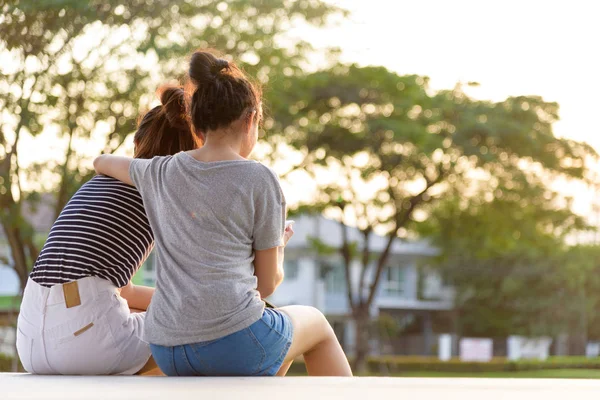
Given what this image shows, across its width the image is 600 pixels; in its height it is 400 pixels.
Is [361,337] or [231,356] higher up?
[231,356]

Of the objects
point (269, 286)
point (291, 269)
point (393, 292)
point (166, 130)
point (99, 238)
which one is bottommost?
point (393, 292)

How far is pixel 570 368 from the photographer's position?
90.8 ft

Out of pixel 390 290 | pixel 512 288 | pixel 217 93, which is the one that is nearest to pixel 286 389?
pixel 217 93

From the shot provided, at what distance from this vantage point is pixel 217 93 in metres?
2.75

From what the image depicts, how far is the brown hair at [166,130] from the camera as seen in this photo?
3025mm

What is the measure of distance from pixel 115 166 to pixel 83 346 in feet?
1.78

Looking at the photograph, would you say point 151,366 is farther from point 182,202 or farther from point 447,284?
point 447,284

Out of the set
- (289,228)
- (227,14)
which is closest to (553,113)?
(227,14)

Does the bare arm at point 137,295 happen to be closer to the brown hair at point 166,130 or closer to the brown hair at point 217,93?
the brown hair at point 166,130

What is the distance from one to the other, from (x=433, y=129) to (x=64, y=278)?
52.8 ft

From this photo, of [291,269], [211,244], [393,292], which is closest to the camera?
[211,244]

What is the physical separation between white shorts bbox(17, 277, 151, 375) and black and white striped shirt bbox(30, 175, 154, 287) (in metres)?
0.04

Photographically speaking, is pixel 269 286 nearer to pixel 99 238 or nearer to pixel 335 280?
pixel 99 238

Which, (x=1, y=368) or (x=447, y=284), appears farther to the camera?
(x=447, y=284)
